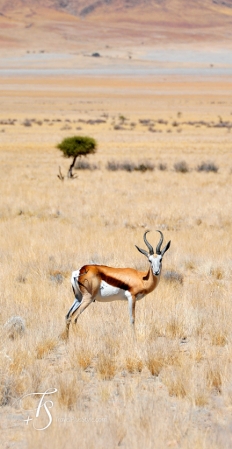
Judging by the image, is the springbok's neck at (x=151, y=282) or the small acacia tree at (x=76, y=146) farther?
the small acacia tree at (x=76, y=146)

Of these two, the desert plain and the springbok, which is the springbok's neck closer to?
the springbok

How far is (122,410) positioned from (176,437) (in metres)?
0.60

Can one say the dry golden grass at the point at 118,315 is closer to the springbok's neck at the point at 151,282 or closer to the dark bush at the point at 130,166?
the springbok's neck at the point at 151,282

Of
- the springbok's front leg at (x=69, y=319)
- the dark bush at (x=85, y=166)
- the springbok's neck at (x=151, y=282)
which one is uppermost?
the dark bush at (x=85, y=166)

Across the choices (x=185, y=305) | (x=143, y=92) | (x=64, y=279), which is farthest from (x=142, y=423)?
(x=143, y=92)

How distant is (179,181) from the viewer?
2528cm

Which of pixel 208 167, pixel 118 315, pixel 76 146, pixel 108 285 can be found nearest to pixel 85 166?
pixel 76 146

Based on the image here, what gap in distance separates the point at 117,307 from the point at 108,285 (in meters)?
1.57

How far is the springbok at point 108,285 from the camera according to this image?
7504mm

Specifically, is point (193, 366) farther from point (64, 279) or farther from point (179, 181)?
point (179, 181)

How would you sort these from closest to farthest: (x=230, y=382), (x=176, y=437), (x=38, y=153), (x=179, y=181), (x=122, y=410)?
(x=176, y=437), (x=122, y=410), (x=230, y=382), (x=179, y=181), (x=38, y=153)

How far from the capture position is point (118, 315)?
8570mm

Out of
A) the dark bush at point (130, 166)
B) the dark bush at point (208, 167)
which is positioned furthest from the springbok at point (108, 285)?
the dark bush at point (130, 166)

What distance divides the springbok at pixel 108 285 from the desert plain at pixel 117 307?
330 millimetres
